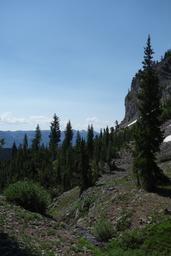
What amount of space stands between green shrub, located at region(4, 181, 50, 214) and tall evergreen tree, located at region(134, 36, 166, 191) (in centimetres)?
951

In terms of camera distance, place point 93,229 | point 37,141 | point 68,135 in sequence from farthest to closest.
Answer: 1. point 37,141
2. point 68,135
3. point 93,229

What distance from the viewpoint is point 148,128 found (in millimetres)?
35125

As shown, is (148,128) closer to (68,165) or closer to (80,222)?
(80,222)

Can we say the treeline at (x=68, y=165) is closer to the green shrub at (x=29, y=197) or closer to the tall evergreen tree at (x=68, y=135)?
the tall evergreen tree at (x=68, y=135)

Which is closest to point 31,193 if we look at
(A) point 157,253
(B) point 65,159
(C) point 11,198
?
(C) point 11,198

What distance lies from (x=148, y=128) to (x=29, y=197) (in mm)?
12103

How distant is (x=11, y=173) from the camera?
103375 millimetres

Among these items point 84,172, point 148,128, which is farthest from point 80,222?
point 84,172

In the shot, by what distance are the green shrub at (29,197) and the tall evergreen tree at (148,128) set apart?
951cm

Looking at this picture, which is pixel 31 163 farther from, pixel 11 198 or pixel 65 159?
Answer: pixel 11 198

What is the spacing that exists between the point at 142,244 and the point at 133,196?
12.0 m

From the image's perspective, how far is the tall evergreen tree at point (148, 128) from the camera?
34781 mm

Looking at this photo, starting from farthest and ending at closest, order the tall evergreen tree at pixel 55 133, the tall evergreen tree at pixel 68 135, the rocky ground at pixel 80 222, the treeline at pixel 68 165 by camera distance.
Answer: the tall evergreen tree at pixel 55 133, the tall evergreen tree at pixel 68 135, the treeline at pixel 68 165, the rocky ground at pixel 80 222

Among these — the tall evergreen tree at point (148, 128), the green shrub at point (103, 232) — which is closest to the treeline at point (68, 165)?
the tall evergreen tree at point (148, 128)
